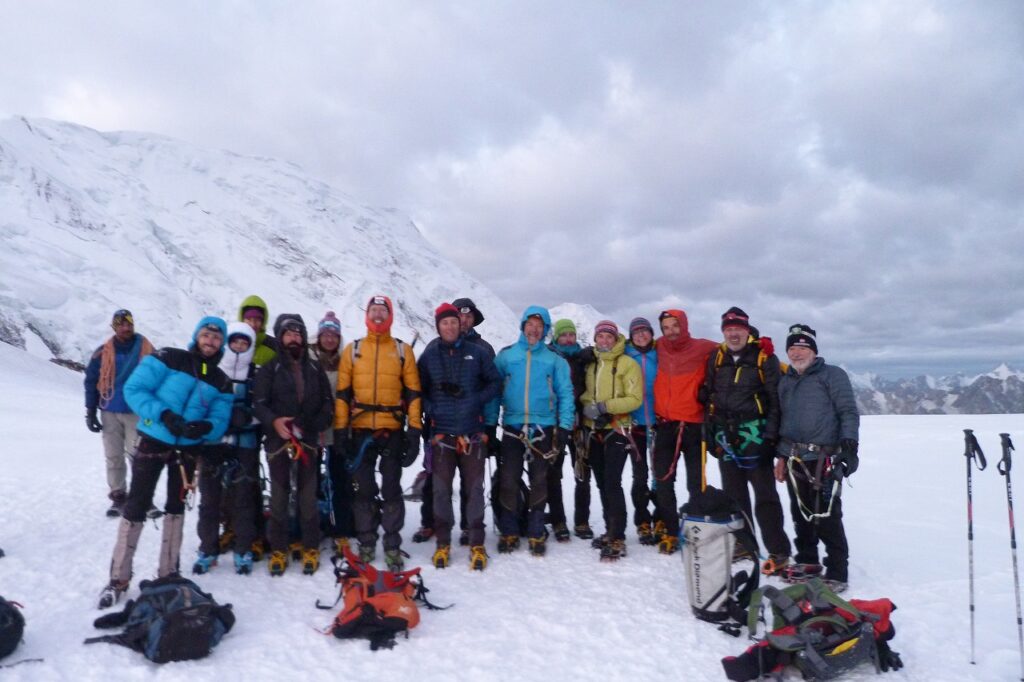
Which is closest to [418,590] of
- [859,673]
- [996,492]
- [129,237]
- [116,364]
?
[859,673]

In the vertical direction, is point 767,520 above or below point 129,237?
below

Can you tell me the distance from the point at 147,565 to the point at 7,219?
301ft

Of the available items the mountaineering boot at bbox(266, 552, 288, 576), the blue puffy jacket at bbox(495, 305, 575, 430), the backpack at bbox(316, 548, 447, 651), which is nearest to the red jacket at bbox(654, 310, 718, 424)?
the blue puffy jacket at bbox(495, 305, 575, 430)

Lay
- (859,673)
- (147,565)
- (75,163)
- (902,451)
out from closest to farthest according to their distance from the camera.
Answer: (859,673) → (147,565) → (902,451) → (75,163)

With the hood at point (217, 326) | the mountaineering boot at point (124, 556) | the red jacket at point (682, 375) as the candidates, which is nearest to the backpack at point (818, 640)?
the red jacket at point (682, 375)

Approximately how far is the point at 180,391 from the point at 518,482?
11.7ft

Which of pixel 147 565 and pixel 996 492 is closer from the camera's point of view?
pixel 147 565

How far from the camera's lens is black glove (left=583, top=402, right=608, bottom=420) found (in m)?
6.47

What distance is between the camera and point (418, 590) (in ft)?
16.3

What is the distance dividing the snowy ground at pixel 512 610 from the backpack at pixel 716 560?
23 centimetres

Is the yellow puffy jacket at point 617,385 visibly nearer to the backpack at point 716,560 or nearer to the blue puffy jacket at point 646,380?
the blue puffy jacket at point 646,380

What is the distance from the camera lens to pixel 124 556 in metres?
4.72

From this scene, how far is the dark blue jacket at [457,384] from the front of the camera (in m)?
6.13

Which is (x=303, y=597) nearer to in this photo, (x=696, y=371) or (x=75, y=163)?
(x=696, y=371)
